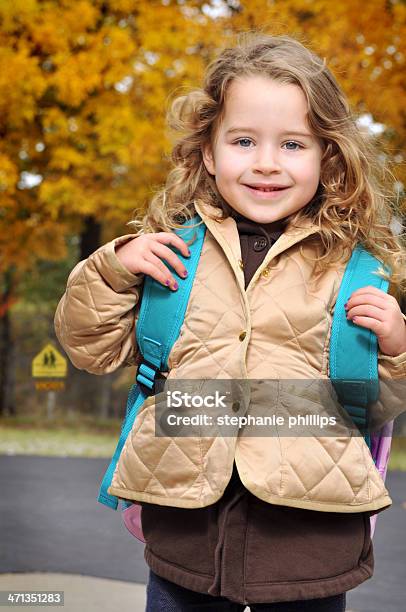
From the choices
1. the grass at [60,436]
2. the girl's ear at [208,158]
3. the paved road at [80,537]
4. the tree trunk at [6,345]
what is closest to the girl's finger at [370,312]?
the girl's ear at [208,158]

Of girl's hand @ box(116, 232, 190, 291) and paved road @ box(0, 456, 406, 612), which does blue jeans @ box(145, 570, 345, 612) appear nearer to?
girl's hand @ box(116, 232, 190, 291)

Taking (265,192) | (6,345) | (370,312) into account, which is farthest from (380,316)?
(6,345)

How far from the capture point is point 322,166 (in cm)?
201

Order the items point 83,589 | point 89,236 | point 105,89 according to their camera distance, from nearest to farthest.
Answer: point 83,589
point 105,89
point 89,236

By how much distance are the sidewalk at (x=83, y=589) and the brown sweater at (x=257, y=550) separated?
5.68ft

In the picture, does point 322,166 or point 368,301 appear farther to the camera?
point 322,166

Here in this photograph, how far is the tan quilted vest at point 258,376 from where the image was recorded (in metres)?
1.71

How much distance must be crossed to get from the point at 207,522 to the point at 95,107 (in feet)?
28.5

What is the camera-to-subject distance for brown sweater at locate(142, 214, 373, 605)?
1.71m

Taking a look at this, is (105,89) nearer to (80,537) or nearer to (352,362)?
(80,537)

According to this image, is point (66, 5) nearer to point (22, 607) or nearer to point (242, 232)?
point (22, 607)

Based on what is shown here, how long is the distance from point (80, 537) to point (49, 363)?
4.93m

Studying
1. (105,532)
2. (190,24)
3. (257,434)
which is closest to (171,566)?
(257,434)

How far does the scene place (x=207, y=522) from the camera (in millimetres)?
1768
